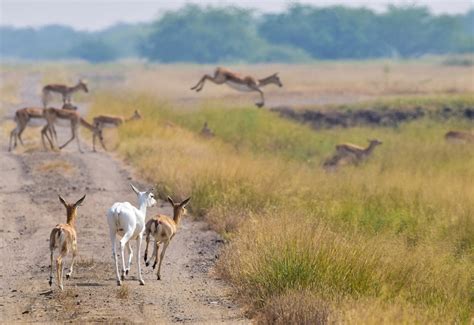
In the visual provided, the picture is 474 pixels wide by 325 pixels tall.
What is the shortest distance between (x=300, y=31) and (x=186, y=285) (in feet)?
427

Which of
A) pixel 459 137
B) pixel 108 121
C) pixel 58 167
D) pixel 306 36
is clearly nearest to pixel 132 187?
pixel 58 167

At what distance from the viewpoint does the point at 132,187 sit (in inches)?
483

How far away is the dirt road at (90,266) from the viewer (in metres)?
10.4

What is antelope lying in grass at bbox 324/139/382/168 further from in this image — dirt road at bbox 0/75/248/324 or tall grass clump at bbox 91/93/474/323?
dirt road at bbox 0/75/248/324

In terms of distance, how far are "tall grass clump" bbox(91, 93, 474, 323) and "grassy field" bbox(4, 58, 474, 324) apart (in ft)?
0.07

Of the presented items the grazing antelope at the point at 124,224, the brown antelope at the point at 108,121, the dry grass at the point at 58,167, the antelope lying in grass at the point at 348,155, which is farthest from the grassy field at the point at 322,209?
the dry grass at the point at 58,167

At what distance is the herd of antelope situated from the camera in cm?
1133

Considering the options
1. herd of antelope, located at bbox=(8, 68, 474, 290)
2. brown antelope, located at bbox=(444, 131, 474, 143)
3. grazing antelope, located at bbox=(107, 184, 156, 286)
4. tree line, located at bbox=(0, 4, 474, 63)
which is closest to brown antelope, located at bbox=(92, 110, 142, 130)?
herd of antelope, located at bbox=(8, 68, 474, 290)

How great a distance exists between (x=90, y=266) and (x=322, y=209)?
12.9 feet

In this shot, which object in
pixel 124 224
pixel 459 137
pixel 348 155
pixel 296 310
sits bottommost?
pixel 348 155

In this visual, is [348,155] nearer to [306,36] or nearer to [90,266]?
[90,266]

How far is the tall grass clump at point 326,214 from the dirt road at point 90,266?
0.41m

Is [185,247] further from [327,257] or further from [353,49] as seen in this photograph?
[353,49]

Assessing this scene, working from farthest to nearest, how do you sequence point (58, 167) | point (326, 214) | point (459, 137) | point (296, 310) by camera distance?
1. point (459, 137)
2. point (58, 167)
3. point (326, 214)
4. point (296, 310)
